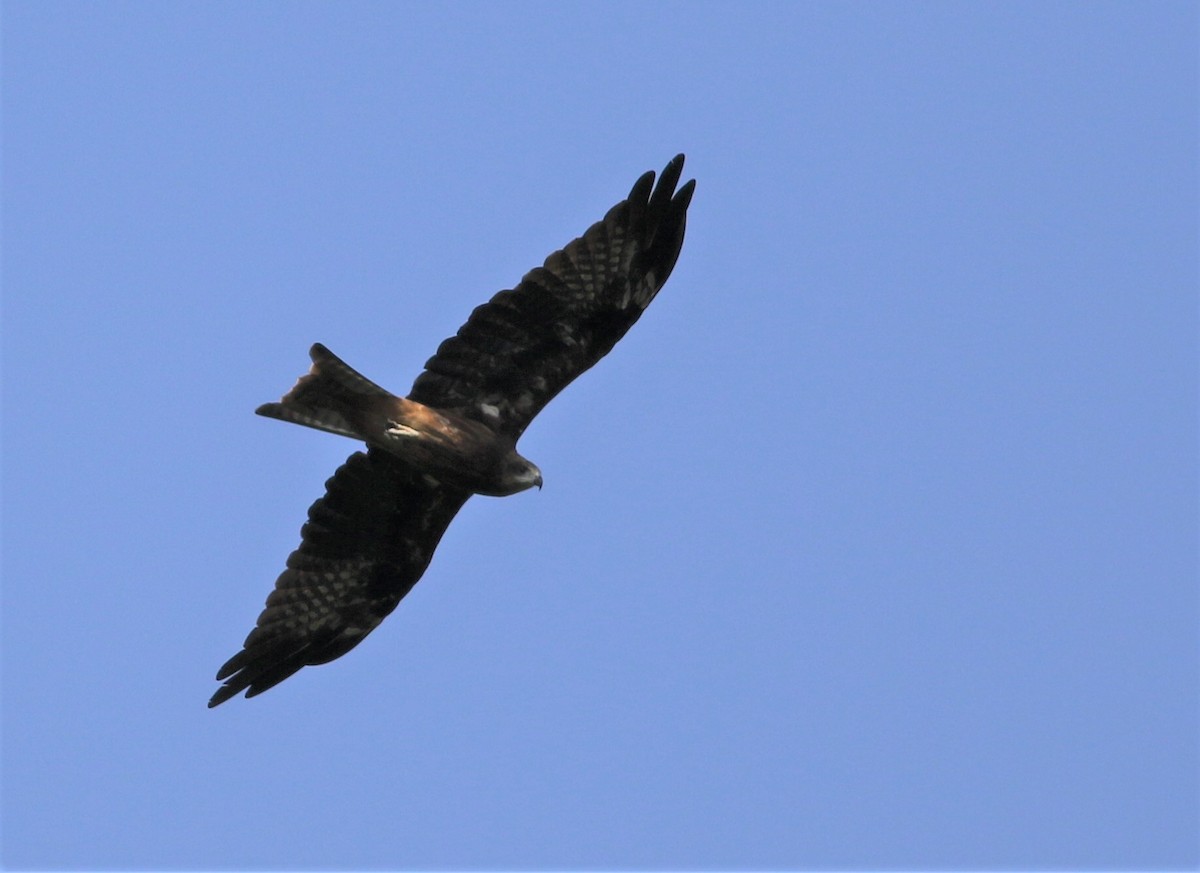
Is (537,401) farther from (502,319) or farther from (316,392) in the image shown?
(316,392)

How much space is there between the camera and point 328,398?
10.7 meters

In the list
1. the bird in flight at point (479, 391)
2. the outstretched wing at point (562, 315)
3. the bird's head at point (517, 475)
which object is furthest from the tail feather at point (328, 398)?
the bird's head at point (517, 475)

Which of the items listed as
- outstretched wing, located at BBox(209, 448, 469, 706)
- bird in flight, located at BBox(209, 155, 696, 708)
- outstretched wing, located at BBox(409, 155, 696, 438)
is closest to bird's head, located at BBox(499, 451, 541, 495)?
bird in flight, located at BBox(209, 155, 696, 708)

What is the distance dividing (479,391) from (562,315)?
676 millimetres

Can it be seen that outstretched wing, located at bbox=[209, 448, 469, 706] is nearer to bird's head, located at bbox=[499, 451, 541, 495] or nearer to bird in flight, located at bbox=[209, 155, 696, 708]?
bird in flight, located at bbox=[209, 155, 696, 708]

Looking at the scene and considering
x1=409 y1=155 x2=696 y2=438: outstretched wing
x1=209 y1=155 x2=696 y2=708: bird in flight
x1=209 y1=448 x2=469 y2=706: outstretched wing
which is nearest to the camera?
x1=209 y1=155 x2=696 y2=708: bird in flight

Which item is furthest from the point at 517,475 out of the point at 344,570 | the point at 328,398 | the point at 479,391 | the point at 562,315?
the point at 344,570

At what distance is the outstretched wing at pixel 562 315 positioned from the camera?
36.2ft

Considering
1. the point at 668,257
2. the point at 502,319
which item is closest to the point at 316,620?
the point at 502,319

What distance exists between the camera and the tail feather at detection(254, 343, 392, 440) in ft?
34.6

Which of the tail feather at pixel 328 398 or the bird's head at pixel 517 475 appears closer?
the tail feather at pixel 328 398

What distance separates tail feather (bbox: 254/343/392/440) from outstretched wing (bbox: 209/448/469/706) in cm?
88

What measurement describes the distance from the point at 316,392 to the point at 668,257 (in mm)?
2196

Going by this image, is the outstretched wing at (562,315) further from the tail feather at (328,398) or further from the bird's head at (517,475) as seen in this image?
the tail feather at (328,398)
